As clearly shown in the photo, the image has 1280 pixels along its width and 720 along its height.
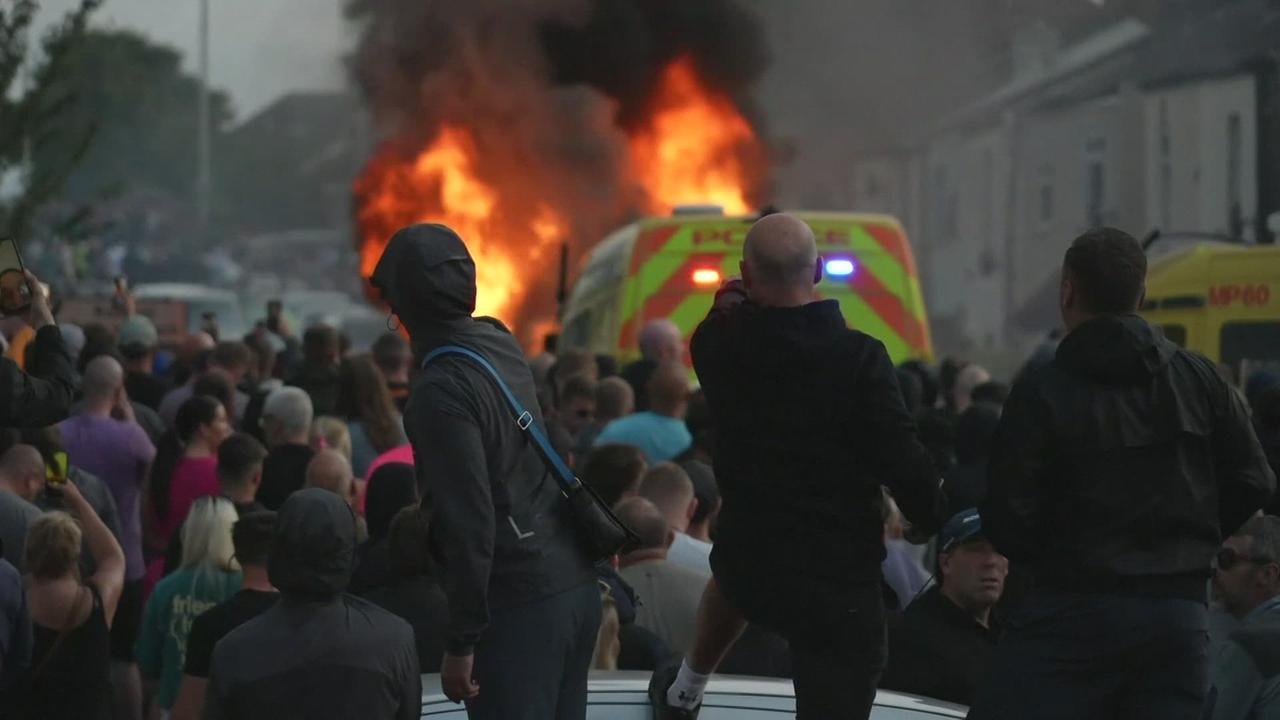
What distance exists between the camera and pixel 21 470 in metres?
7.95

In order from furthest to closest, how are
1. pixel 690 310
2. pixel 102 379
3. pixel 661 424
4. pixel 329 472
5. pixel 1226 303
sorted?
pixel 1226 303, pixel 690 310, pixel 661 424, pixel 102 379, pixel 329 472

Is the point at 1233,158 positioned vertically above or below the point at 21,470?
below

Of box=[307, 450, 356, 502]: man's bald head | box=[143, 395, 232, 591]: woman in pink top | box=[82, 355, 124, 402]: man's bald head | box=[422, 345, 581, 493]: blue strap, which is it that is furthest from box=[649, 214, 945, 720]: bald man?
box=[82, 355, 124, 402]: man's bald head

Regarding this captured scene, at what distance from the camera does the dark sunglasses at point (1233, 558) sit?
6.18 meters

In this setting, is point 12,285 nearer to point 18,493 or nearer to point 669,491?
point 18,493

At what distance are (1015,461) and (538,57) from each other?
Result: 21.5 metres

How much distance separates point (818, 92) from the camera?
141 feet

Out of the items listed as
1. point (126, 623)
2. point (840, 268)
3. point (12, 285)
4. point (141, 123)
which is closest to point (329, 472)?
point (126, 623)

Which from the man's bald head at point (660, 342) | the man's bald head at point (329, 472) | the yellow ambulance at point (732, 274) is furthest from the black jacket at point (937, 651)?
the yellow ambulance at point (732, 274)

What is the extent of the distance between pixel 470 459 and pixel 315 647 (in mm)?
534

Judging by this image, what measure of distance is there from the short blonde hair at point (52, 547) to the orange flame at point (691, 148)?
1755 cm

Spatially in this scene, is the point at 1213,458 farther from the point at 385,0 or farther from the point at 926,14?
the point at 926,14

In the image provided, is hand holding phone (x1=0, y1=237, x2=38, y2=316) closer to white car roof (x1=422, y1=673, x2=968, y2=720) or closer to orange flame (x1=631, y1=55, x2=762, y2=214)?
white car roof (x1=422, y1=673, x2=968, y2=720)

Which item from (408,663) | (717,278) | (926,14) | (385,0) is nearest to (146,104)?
(926,14)
